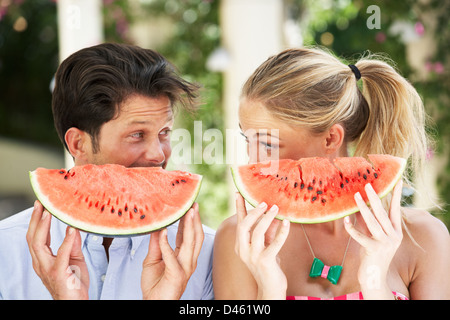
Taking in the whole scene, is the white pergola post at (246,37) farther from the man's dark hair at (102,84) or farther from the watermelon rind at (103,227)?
the watermelon rind at (103,227)

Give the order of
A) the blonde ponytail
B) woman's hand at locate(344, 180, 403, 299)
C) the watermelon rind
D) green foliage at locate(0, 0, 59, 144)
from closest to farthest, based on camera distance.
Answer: woman's hand at locate(344, 180, 403, 299) < the watermelon rind < the blonde ponytail < green foliage at locate(0, 0, 59, 144)

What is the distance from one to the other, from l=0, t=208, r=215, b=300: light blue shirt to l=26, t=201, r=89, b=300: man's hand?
220 mm

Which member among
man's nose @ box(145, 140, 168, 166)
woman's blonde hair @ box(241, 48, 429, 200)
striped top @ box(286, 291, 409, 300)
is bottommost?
striped top @ box(286, 291, 409, 300)

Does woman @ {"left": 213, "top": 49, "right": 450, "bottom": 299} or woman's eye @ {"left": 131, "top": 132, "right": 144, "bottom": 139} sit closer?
woman @ {"left": 213, "top": 49, "right": 450, "bottom": 299}

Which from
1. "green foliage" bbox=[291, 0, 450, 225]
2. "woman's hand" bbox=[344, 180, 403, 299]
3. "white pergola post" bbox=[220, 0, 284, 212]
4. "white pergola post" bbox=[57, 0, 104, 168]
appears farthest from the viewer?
"white pergola post" bbox=[220, 0, 284, 212]

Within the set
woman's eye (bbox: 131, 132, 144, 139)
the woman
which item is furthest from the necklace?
woman's eye (bbox: 131, 132, 144, 139)

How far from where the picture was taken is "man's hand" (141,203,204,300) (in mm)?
1368

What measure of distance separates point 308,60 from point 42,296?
1135mm

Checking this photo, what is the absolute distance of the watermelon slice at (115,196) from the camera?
4.70 ft

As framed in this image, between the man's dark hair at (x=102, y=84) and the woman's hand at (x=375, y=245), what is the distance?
0.78 metres

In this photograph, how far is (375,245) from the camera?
130 cm

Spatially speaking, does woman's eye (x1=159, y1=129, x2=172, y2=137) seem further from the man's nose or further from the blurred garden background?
the blurred garden background

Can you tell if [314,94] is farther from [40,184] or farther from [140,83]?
[40,184]
